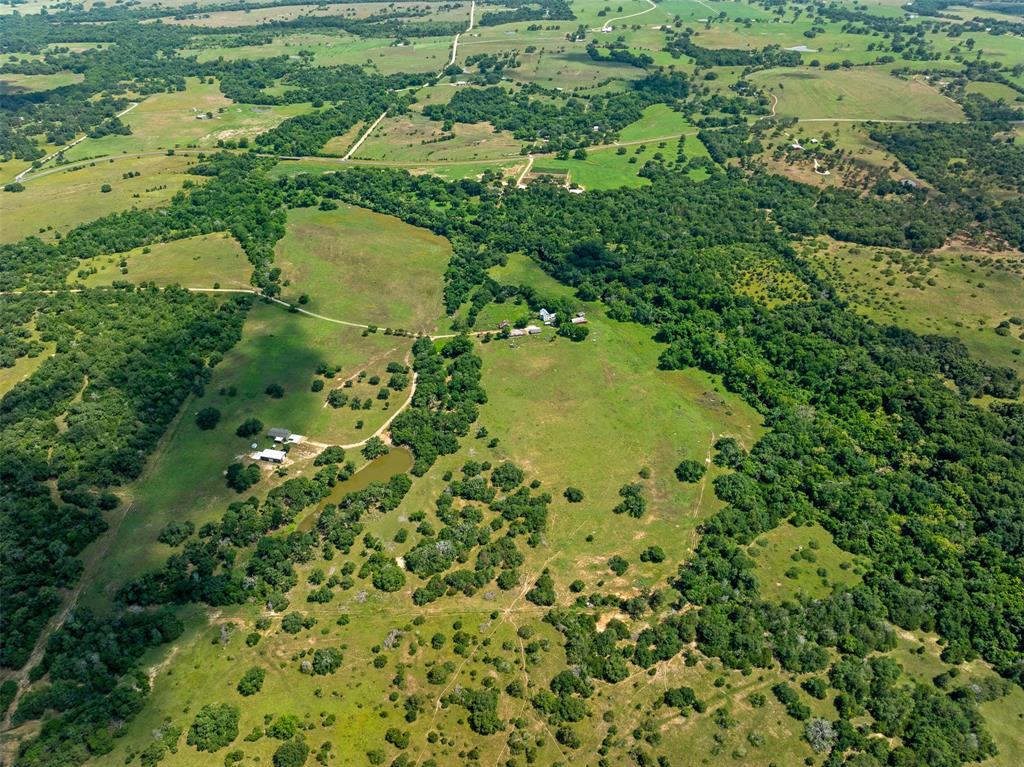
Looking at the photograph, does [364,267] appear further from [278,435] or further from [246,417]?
[278,435]

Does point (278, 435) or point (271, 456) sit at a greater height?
point (278, 435)

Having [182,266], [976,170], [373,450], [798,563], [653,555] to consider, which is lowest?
[798,563]

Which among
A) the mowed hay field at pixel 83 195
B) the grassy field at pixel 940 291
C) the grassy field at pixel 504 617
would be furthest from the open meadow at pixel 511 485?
the mowed hay field at pixel 83 195

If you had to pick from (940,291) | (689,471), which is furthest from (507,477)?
(940,291)

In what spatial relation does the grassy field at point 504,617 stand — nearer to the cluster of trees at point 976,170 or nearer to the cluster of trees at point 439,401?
the cluster of trees at point 439,401

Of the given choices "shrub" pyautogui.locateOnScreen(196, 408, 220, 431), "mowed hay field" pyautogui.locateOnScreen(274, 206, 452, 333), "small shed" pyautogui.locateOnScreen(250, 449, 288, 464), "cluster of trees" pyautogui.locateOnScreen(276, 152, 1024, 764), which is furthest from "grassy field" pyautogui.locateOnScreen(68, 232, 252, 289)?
"small shed" pyautogui.locateOnScreen(250, 449, 288, 464)

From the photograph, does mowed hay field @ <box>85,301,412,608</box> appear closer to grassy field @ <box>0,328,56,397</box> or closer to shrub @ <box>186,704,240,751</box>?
shrub @ <box>186,704,240,751</box>
